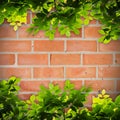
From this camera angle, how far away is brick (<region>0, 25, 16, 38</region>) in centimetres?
123

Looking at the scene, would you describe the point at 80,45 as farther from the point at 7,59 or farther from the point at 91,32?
the point at 7,59

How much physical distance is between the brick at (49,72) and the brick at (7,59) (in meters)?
0.12

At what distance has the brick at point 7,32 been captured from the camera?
1.23 metres

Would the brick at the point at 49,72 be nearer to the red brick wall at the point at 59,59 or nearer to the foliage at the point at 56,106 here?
the red brick wall at the point at 59,59

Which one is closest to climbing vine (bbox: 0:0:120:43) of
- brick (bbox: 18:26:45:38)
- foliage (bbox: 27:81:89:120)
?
foliage (bbox: 27:81:89:120)

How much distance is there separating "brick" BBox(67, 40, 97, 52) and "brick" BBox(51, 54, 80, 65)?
0.03 m

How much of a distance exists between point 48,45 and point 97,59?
0.78ft

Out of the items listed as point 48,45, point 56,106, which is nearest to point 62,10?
point 56,106

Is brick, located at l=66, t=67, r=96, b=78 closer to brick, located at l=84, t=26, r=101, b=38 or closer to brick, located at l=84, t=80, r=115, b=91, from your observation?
brick, located at l=84, t=80, r=115, b=91

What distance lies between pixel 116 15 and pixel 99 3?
0.05 m

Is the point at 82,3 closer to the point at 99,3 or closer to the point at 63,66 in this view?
the point at 99,3

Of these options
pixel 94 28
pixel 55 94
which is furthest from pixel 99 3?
pixel 94 28

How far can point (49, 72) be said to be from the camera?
49.5 inches

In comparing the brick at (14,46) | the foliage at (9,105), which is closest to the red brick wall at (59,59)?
the brick at (14,46)
